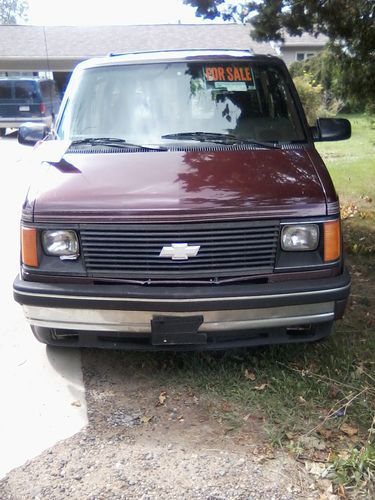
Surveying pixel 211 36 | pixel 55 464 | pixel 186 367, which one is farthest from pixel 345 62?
pixel 211 36

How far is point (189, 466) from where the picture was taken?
2744 millimetres

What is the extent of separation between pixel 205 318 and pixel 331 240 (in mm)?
867

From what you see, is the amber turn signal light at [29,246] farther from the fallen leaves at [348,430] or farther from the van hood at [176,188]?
the fallen leaves at [348,430]

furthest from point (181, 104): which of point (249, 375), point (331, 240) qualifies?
point (249, 375)

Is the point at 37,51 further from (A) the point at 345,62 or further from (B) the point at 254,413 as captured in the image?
(B) the point at 254,413

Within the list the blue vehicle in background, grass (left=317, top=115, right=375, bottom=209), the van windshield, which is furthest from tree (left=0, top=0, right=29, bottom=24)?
the van windshield

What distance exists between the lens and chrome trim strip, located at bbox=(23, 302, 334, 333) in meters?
3.09

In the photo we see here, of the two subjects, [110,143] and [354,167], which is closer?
[110,143]

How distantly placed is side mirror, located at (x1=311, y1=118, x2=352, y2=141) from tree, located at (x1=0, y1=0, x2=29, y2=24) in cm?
7762

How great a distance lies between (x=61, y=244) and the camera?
3137 millimetres

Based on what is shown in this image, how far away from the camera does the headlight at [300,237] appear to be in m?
3.11

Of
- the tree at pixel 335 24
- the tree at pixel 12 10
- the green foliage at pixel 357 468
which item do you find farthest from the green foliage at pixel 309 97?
the tree at pixel 12 10

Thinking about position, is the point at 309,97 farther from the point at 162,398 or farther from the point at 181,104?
the point at 162,398

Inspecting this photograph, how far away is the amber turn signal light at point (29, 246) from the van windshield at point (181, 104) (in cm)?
112
